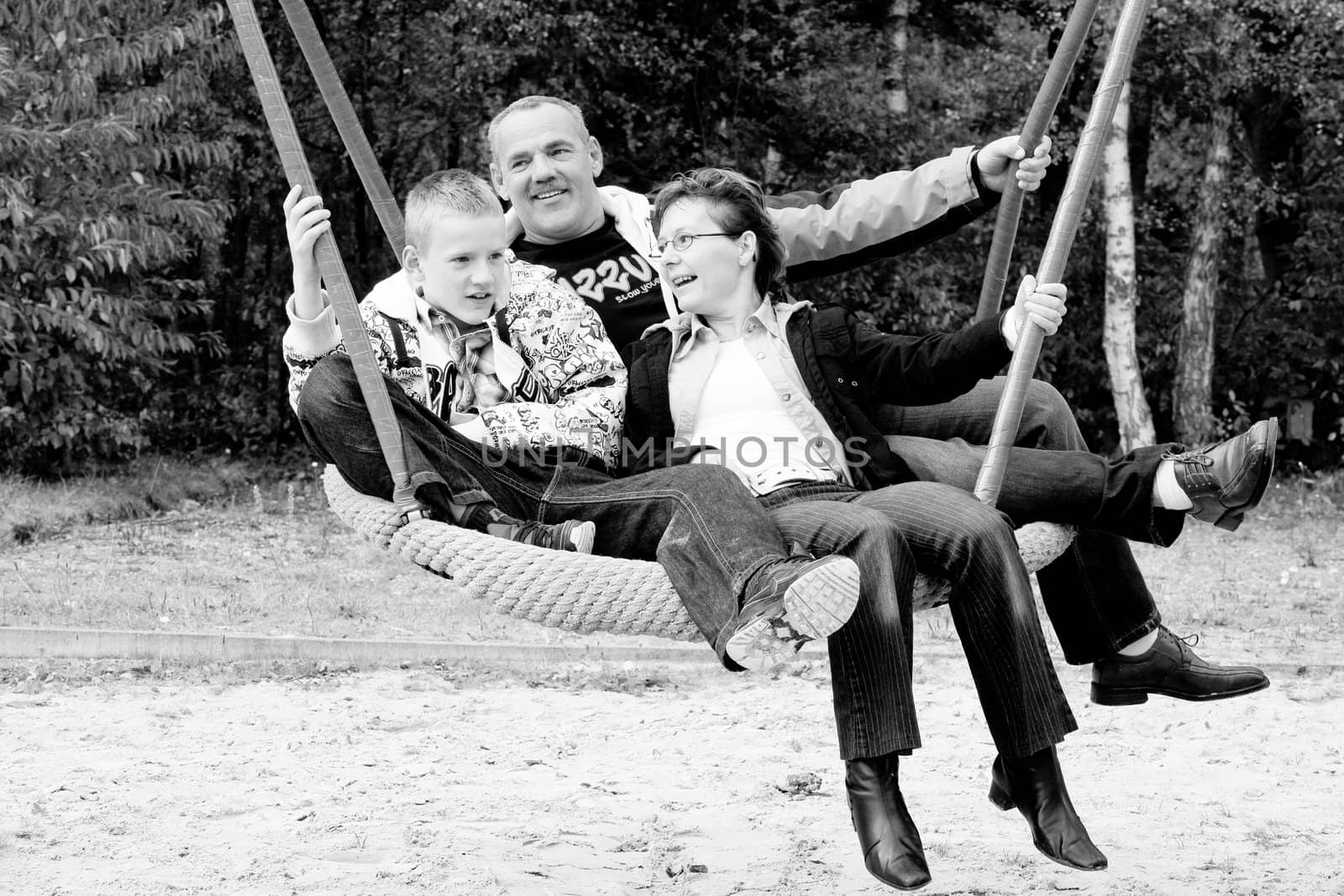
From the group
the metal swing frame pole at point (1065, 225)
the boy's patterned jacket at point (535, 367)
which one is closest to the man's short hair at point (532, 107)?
the boy's patterned jacket at point (535, 367)

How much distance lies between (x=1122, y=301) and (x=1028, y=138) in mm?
7448

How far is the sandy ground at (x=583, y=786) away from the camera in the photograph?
3.30m

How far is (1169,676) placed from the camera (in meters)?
2.91

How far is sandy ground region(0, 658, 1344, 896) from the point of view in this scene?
3.30 meters

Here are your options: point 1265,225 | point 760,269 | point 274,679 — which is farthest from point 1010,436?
point 1265,225

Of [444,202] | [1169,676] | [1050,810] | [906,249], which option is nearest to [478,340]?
[444,202]

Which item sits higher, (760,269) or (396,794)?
(760,269)

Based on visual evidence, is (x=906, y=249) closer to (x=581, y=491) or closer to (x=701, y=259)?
(x=701, y=259)

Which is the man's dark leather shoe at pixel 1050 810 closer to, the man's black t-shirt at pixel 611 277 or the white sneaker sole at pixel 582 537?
the white sneaker sole at pixel 582 537

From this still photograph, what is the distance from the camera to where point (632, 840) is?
3551mm

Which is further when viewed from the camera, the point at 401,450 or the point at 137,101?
the point at 137,101


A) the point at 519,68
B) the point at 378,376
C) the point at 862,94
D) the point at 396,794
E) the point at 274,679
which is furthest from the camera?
the point at 862,94

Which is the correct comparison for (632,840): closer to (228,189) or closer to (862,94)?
(862,94)

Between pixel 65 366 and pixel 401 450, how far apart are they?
6660 mm
